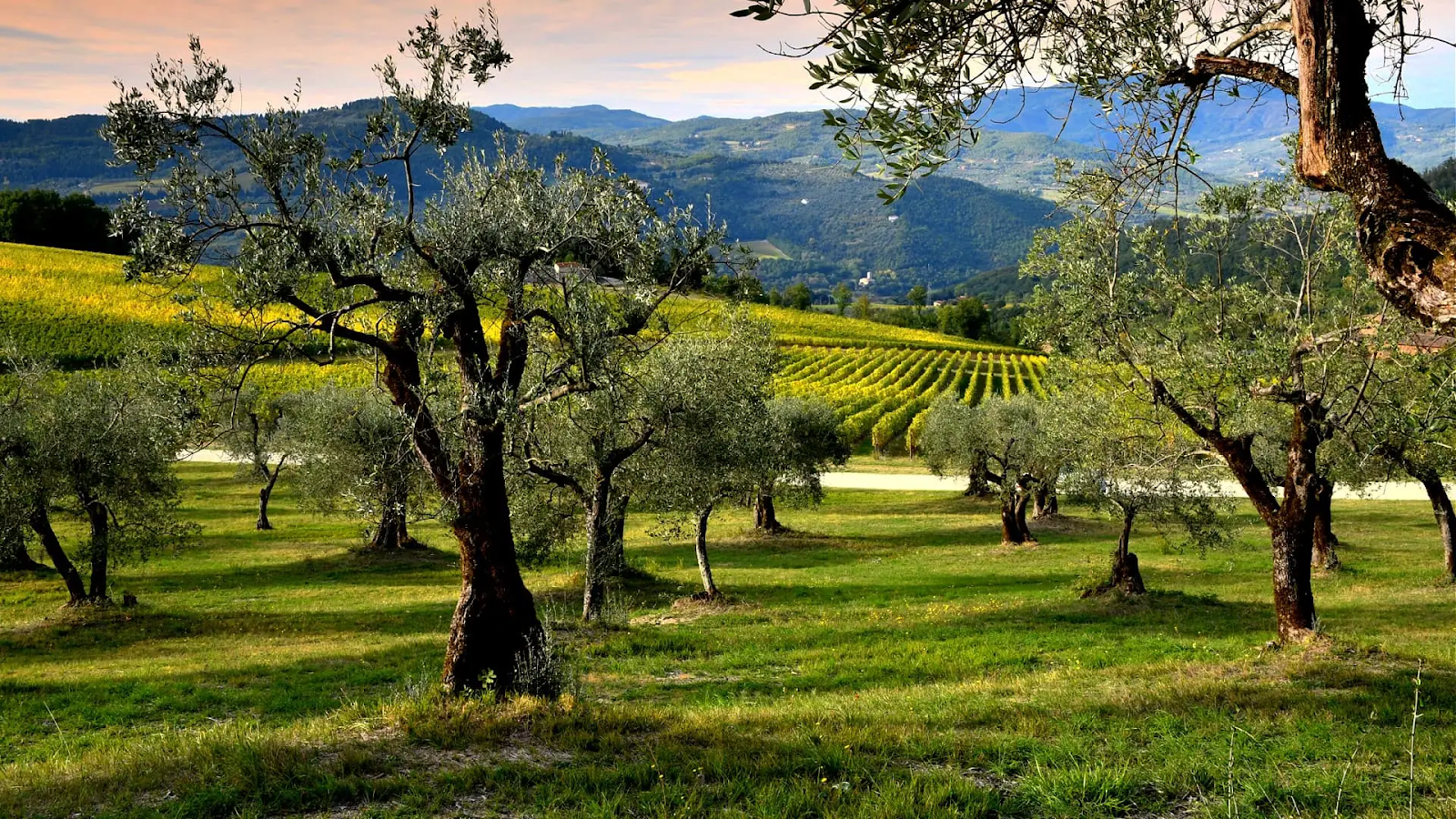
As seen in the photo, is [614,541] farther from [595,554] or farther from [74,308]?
[74,308]

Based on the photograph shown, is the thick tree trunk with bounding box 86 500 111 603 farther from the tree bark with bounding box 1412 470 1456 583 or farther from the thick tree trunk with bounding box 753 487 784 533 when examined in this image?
the tree bark with bounding box 1412 470 1456 583

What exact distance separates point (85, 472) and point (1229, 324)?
31858 millimetres

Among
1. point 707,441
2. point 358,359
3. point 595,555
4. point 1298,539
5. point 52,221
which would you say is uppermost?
point 52,221

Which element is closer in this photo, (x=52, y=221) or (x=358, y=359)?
(x=358, y=359)

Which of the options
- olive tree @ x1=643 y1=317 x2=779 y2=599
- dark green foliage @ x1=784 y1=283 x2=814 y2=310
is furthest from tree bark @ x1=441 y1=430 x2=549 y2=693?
dark green foliage @ x1=784 y1=283 x2=814 y2=310

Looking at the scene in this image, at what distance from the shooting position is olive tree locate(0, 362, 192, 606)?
1045 inches

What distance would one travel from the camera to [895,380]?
321ft

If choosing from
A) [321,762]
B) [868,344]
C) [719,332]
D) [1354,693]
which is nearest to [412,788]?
[321,762]

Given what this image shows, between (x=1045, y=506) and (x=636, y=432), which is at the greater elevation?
(x=636, y=432)

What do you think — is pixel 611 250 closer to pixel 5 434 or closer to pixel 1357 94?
pixel 1357 94

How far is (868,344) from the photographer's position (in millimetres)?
125875

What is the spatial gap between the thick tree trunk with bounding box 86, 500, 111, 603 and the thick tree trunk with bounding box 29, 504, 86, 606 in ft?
1.32

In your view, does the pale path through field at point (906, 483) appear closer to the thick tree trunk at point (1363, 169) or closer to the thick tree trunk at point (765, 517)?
the thick tree trunk at point (765, 517)

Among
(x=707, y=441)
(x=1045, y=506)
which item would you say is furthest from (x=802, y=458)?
(x=707, y=441)
